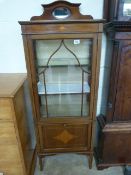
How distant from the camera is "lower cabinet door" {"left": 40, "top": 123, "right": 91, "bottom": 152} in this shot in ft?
5.08

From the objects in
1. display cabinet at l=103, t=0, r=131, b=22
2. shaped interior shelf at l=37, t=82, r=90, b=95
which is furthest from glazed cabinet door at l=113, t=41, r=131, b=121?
shaped interior shelf at l=37, t=82, r=90, b=95

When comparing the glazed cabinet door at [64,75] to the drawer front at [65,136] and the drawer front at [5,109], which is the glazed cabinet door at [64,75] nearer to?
the drawer front at [65,136]

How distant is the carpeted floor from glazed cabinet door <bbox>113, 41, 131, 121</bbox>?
61 centimetres

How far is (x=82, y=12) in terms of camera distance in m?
1.47

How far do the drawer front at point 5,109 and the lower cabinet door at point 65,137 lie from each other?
0.39 meters

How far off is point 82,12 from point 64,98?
2.64 feet

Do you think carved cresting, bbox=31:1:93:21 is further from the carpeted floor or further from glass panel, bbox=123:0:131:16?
the carpeted floor

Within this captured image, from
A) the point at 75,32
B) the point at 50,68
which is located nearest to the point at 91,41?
the point at 75,32

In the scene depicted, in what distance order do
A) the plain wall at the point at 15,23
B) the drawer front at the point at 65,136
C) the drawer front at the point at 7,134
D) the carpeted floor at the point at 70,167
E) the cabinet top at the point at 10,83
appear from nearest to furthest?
the cabinet top at the point at 10,83
the drawer front at the point at 7,134
the plain wall at the point at 15,23
the drawer front at the point at 65,136
the carpeted floor at the point at 70,167

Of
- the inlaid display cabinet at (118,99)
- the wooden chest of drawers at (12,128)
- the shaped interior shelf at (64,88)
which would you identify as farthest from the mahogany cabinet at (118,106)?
the wooden chest of drawers at (12,128)

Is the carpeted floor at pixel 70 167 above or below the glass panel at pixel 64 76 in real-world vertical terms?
below

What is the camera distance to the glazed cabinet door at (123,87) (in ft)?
4.26

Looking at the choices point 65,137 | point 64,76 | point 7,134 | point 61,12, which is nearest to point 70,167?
point 65,137

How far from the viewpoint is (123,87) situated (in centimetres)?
141
